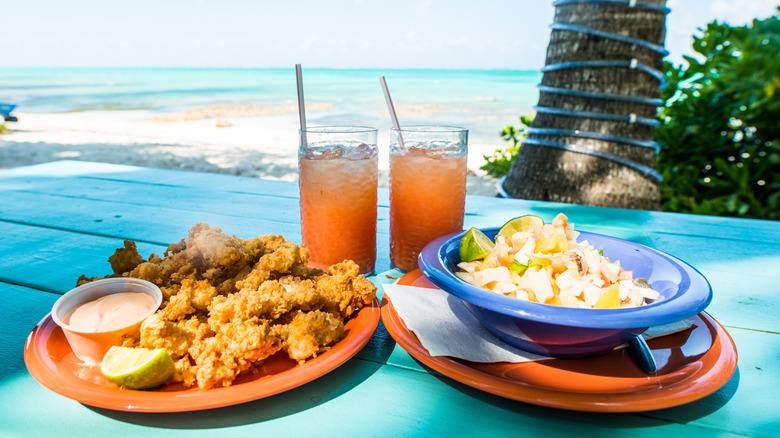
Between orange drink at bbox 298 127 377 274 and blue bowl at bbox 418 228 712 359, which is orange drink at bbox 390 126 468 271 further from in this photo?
blue bowl at bbox 418 228 712 359

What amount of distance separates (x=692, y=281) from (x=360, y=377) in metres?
0.60

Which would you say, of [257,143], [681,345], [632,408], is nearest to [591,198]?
Answer: [681,345]

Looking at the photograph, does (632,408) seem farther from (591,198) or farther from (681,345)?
(591,198)

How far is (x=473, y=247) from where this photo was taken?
107 cm

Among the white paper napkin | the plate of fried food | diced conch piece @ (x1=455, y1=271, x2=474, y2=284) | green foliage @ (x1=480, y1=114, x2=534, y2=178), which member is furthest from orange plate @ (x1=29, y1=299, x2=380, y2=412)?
green foliage @ (x1=480, y1=114, x2=534, y2=178)

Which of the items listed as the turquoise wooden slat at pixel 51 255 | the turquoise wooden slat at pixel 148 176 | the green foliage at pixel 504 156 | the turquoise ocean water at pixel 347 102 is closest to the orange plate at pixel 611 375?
the turquoise wooden slat at pixel 51 255

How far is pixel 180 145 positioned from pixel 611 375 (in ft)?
35.1

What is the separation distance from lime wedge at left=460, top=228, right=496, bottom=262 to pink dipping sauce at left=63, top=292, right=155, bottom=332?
62 centimetres

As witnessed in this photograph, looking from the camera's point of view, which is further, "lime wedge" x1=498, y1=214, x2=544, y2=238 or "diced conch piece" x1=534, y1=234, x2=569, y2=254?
"lime wedge" x1=498, y1=214, x2=544, y2=238

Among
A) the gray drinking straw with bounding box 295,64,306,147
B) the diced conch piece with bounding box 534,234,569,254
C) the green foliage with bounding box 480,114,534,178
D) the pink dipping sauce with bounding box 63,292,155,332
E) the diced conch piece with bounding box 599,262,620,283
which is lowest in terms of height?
the green foliage with bounding box 480,114,534,178

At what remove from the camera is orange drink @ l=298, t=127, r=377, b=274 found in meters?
1.30

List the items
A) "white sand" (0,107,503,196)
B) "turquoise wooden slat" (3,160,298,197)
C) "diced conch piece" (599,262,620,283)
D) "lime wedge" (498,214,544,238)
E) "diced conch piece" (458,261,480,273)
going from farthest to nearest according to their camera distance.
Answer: "white sand" (0,107,503,196), "turquoise wooden slat" (3,160,298,197), "lime wedge" (498,214,544,238), "diced conch piece" (458,261,480,273), "diced conch piece" (599,262,620,283)

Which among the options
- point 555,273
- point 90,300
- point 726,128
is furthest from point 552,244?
point 726,128

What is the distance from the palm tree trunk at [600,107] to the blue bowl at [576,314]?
207 centimetres
